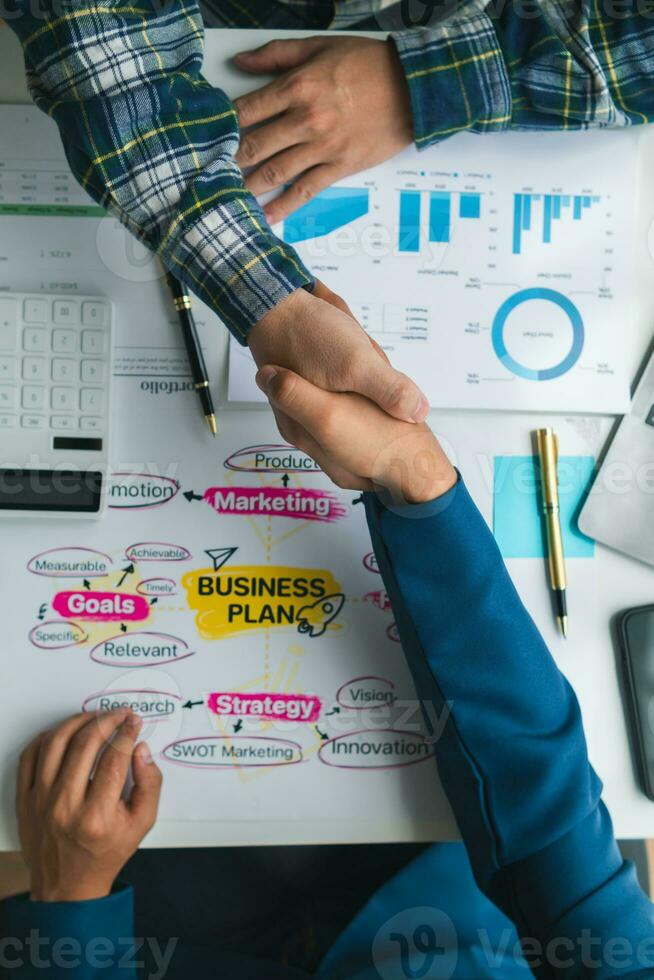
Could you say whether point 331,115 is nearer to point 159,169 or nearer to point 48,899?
point 159,169

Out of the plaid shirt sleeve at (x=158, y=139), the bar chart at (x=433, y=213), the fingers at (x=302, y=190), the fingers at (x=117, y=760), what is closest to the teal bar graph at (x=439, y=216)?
the bar chart at (x=433, y=213)

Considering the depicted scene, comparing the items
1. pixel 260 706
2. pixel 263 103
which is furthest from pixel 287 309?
pixel 260 706

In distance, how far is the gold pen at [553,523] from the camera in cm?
77

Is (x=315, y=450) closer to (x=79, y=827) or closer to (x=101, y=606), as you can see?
(x=101, y=606)

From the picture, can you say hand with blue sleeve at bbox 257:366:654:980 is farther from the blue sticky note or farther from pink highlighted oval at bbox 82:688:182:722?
pink highlighted oval at bbox 82:688:182:722

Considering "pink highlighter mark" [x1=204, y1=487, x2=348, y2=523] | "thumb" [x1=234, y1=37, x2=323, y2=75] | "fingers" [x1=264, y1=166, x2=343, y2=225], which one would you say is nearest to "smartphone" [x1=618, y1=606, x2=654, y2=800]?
"pink highlighter mark" [x1=204, y1=487, x2=348, y2=523]

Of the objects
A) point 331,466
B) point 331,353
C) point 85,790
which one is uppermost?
point 331,353

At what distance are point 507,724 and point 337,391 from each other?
0.34 m

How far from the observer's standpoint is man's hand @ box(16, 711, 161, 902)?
0.73m

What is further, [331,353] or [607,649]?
[607,649]

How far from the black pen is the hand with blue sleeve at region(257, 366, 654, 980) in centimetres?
14

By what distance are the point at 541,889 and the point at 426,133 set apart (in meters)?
0.73

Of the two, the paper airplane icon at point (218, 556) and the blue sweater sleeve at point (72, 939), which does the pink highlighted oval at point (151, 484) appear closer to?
the paper airplane icon at point (218, 556)

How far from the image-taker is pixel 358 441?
63 centimetres
